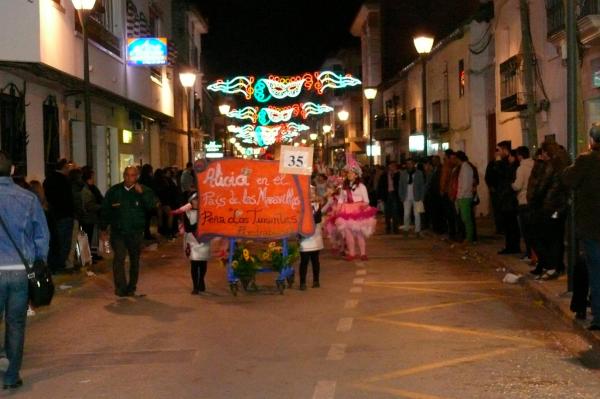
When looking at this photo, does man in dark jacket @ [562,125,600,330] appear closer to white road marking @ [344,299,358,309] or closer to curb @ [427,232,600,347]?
curb @ [427,232,600,347]

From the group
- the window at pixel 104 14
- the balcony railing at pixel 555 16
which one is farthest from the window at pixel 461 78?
the window at pixel 104 14

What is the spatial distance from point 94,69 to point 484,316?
551 inches

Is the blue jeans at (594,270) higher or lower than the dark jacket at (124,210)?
lower

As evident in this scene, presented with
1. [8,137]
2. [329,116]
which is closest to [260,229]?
[8,137]

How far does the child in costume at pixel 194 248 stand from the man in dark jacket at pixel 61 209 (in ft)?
9.06

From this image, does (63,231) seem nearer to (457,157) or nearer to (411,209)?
(457,157)

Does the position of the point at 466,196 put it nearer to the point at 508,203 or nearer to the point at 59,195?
the point at 508,203

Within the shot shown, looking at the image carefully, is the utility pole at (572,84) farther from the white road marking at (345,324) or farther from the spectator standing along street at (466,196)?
the spectator standing along street at (466,196)

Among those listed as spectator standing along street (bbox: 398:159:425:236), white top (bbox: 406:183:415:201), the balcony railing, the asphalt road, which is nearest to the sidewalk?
the asphalt road

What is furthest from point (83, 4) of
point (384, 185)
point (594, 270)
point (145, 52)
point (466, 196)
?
point (594, 270)

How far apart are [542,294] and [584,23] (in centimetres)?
703

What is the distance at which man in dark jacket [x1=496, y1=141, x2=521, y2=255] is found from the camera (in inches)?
625

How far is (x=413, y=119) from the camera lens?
39.8 m

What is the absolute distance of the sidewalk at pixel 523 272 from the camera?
975cm
